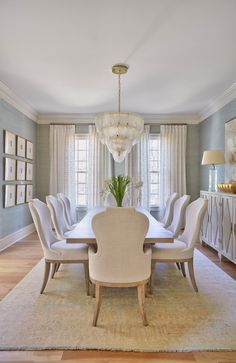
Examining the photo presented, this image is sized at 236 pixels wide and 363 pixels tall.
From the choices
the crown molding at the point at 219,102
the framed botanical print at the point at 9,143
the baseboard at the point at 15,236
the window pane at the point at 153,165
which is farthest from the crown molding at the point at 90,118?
the baseboard at the point at 15,236

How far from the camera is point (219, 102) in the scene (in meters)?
5.13

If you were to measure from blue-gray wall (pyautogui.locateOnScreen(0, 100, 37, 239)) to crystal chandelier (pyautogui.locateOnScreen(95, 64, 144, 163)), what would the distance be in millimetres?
1977

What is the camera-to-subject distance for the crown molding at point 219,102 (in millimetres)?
4524

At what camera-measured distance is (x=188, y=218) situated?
316cm

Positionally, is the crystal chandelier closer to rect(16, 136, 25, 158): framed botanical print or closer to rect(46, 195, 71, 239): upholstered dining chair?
rect(46, 195, 71, 239): upholstered dining chair

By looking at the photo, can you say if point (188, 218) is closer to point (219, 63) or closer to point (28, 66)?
point (219, 63)

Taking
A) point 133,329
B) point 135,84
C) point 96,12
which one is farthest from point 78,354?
point 135,84

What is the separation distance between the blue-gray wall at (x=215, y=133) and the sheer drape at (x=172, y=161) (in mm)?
437

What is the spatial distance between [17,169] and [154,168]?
10.6 ft

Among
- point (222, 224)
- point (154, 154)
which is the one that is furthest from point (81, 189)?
point (222, 224)

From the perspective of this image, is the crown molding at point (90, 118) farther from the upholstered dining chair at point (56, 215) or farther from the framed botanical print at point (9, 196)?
the upholstered dining chair at point (56, 215)

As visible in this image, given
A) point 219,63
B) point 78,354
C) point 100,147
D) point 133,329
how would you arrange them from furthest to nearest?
point 100,147, point 219,63, point 133,329, point 78,354

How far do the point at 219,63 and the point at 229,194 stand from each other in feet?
6.00

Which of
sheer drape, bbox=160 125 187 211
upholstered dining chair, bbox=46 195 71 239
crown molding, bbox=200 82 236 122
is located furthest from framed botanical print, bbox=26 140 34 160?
crown molding, bbox=200 82 236 122
